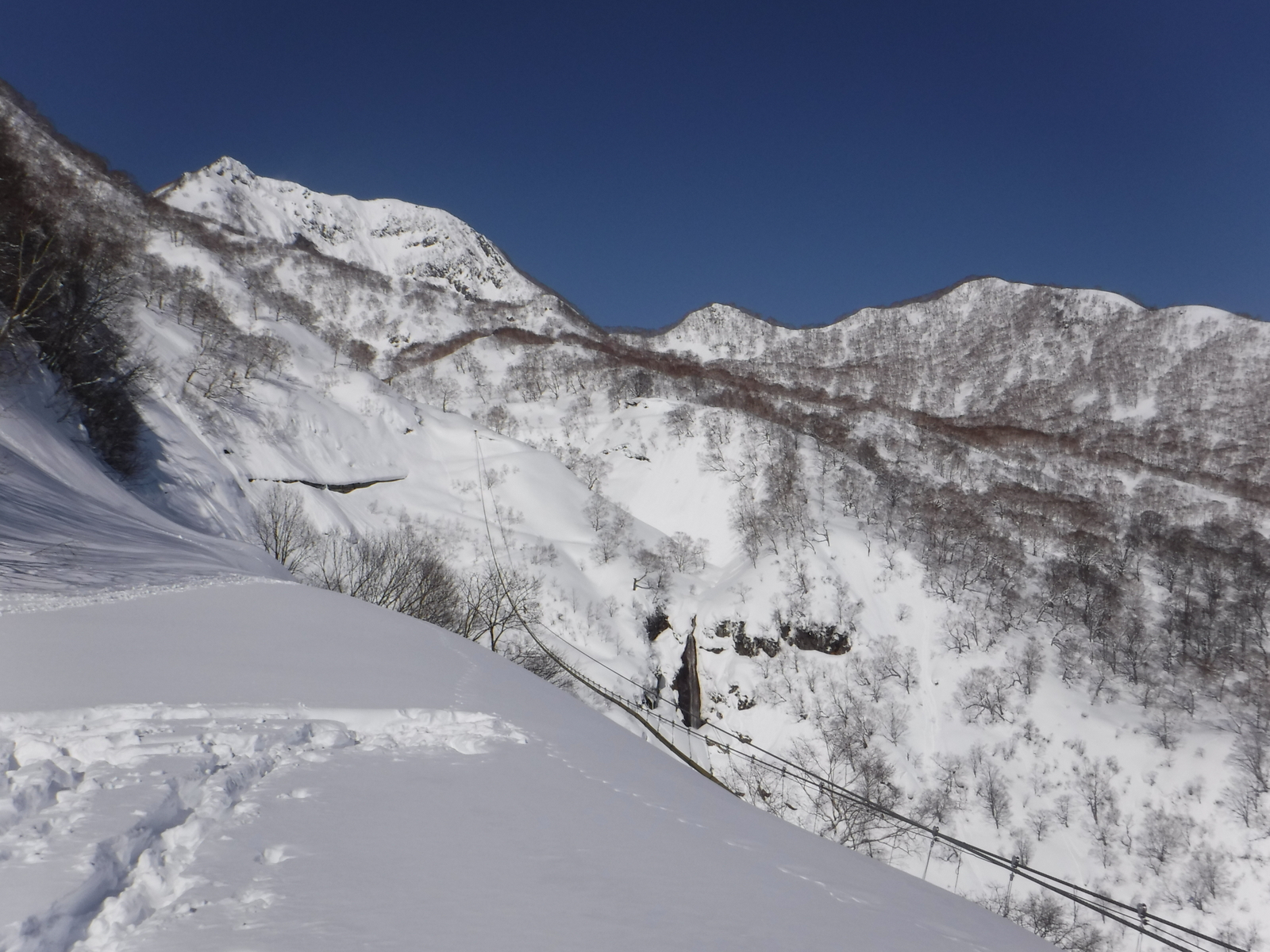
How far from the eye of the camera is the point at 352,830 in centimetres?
416

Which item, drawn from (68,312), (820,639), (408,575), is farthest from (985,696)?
(68,312)

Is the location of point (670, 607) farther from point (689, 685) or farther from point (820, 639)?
point (820, 639)

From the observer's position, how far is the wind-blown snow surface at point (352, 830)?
3.09 m

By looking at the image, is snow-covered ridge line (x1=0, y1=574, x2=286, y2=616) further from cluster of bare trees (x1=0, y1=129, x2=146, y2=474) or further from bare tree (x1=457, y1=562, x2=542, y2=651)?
bare tree (x1=457, y1=562, x2=542, y2=651)

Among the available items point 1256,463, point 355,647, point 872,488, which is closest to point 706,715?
point 872,488

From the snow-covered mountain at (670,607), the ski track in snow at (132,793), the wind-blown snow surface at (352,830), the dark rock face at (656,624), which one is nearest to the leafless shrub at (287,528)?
the snow-covered mountain at (670,607)

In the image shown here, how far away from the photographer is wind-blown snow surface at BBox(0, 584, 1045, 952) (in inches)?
121

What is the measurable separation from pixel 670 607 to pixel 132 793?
147 ft

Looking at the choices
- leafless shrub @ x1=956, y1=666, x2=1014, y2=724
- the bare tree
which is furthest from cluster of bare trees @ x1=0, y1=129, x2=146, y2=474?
leafless shrub @ x1=956, y1=666, x2=1014, y2=724

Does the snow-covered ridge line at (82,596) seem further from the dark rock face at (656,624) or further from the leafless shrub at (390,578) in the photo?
the dark rock face at (656,624)

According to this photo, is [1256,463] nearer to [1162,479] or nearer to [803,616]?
[1162,479]

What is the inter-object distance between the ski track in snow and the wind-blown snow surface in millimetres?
16

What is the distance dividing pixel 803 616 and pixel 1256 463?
122 metres

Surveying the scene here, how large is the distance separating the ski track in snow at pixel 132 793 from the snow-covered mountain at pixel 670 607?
3cm
